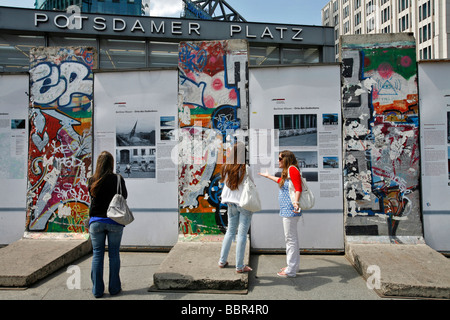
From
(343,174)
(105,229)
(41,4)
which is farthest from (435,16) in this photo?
(105,229)

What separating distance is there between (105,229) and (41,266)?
138 centimetres

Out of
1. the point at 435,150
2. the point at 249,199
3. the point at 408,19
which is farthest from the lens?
the point at 408,19

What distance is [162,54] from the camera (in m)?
14.6

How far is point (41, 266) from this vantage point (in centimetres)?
447

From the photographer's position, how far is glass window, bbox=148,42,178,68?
14.5m

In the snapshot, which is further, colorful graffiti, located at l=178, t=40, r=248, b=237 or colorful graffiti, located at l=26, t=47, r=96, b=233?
colorful graffiti, located at l=26, t=47, r=96, b=233

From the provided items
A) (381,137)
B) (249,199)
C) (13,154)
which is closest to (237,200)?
(249,199)

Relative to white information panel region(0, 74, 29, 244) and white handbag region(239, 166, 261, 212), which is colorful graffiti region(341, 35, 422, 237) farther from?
white information panel region(0, 74, 29, 244)

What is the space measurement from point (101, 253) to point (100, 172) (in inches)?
36.0

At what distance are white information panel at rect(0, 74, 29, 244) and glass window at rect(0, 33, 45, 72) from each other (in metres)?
8.79

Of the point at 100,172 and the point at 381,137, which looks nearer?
the point at 100,172

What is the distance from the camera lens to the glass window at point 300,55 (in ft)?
51.4

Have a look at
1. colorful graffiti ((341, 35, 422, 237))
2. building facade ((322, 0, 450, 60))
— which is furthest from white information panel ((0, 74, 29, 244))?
building facade ((322, 0, 450, 60))

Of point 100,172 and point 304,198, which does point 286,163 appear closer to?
point 304,198
